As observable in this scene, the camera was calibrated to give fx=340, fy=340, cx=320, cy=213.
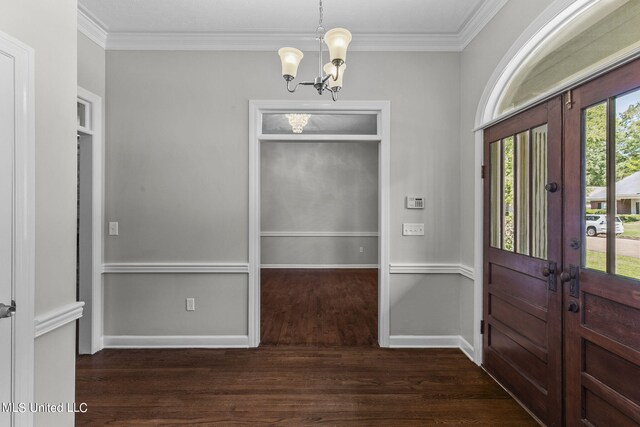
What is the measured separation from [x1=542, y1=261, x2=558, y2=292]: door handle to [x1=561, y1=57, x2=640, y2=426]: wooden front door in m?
0.08

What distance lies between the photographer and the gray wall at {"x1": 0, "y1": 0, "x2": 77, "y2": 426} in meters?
1.44

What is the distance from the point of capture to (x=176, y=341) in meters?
3.22

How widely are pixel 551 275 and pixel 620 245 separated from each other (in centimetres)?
45

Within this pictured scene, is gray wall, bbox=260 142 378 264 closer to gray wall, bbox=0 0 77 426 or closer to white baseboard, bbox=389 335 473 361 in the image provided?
white baseboard, bbox=389 335 473 361

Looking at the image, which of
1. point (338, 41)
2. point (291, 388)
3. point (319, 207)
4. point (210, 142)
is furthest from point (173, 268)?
point (319, 207)

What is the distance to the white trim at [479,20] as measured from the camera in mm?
2580

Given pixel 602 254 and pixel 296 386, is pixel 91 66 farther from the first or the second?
pixel 602 254

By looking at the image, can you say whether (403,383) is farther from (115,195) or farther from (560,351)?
(115,195)

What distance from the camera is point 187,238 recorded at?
3205 millimetres

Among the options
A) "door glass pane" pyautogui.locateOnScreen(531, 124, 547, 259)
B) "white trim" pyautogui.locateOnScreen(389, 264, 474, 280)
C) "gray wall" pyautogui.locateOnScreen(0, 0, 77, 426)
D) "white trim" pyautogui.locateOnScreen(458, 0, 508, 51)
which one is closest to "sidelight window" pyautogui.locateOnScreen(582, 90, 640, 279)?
"door glass pane" pyautogui.locateOnScreen(531, 124, 547, 259)

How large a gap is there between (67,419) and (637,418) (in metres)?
2.60

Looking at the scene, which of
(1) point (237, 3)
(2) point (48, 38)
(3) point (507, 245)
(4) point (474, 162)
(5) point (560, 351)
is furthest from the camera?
(4) point (474, 162)

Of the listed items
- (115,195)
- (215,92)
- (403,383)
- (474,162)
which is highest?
(215,92)

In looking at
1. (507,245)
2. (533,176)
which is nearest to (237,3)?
(533,176)
